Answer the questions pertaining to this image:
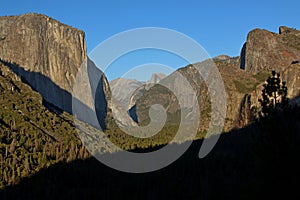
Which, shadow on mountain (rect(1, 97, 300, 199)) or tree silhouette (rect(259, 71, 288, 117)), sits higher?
shadow on mountain (rect(1, 97, 300, 199))

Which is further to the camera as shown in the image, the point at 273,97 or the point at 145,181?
the point at 145,181

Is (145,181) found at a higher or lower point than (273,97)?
higher

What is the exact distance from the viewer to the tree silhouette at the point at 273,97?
1303 inches

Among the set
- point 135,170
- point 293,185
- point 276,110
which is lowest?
point 293,185

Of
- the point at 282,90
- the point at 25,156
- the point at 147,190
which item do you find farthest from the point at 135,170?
the point at 282,90

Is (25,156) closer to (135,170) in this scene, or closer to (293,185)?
(135,170)

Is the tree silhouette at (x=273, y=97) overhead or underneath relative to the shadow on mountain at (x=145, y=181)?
underneath

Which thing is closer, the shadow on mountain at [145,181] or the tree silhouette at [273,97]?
the tree silhouette at [273,97]

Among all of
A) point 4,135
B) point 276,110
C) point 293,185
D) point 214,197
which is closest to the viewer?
point 293,185

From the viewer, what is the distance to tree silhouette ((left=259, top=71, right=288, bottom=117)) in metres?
33.1

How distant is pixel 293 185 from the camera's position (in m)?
29.5

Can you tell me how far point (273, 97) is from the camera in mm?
34344

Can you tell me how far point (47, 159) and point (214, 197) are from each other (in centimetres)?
6711

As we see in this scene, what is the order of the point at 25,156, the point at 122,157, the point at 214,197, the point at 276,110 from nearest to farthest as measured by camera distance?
the point at 276,110 < the point at 214,197 < the point at 25,156 < the point at 122,157
